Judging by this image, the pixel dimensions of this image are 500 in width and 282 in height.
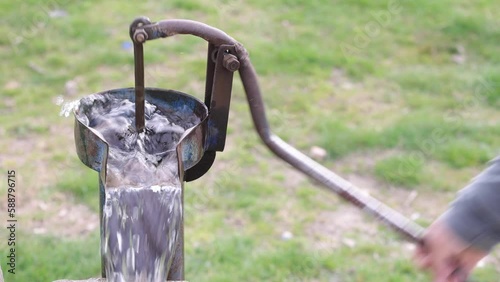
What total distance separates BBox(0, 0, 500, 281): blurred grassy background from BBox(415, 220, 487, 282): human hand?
1.28 m

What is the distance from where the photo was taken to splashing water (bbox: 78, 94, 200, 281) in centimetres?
171

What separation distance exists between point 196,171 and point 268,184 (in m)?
1.64

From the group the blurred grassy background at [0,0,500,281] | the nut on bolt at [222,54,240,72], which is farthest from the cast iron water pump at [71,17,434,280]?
the blurred grassy background at [0,0,500,281]

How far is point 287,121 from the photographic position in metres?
4.23

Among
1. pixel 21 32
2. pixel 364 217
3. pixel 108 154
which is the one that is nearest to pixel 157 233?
pixel 108 154

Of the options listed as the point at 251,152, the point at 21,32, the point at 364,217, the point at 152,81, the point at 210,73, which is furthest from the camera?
the point at 21,32

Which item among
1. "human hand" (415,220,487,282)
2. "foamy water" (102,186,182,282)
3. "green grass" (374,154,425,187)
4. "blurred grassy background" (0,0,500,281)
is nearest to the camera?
"foamy water" (102,186,182,282)

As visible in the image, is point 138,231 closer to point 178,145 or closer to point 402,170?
point 178,145

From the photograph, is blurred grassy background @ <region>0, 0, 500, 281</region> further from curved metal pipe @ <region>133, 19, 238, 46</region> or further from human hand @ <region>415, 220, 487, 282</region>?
curved metal pipe @ <region>133, 19, 238, 46</region>

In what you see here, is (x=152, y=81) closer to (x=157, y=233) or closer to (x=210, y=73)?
(x=210, y=73)

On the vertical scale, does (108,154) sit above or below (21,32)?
above

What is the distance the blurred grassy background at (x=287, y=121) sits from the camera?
10.7ft

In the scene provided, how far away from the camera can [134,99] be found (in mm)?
1983

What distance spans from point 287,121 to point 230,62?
7.87 feet
